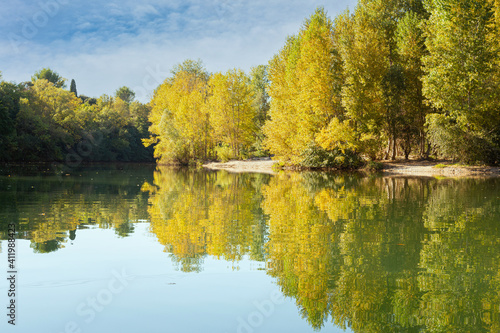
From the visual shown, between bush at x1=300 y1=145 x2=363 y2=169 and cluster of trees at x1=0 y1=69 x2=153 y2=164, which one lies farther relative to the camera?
cluster of trees at x1=0 y1=69 x2=153 y2=164

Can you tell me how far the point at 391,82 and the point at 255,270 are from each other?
30265mm

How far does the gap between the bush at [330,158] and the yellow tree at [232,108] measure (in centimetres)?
1547

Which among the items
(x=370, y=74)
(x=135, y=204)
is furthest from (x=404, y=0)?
(x=135, y=204)

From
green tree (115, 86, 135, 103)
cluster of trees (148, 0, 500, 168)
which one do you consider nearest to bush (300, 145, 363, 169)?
cluster of trees (148, 0, 500, 168)

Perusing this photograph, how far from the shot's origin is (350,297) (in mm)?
4684

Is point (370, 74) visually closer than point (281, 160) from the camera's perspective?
Yes

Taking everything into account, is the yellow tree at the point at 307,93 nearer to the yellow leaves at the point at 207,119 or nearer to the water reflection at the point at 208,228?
the yellow leaves at the point at 207,119

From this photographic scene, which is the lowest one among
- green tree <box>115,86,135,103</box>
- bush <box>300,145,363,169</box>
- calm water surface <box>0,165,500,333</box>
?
calm water surface <box>0,165,500,333</box>

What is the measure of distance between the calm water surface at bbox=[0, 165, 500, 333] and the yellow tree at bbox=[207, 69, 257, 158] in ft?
121

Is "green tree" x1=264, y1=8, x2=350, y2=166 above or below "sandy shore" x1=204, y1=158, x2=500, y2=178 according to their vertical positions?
above

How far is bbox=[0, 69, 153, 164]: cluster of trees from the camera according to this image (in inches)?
1858

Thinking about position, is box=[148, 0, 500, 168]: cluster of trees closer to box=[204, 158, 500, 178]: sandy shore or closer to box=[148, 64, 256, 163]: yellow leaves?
box=[204, 158, 500, 178]: sandy shore

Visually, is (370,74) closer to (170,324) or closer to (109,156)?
(170,324)

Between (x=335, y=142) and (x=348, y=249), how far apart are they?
26.0 m
